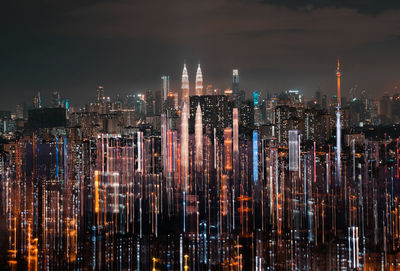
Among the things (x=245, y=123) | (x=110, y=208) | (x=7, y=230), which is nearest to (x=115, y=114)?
(x=245, y=123)

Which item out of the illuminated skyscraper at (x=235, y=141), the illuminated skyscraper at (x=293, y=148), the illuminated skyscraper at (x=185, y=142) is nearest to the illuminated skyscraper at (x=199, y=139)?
the illuminated skyscraper at (x=185, y=142)

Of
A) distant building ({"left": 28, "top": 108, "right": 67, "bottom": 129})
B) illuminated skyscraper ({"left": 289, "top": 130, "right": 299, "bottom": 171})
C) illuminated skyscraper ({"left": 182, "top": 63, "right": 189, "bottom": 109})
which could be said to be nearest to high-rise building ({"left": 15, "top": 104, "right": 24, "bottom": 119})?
distant building ({"left": 28, "top": 108, "right": 67, "bottom": 129})

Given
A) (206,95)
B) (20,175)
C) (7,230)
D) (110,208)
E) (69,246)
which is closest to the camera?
(69,246)

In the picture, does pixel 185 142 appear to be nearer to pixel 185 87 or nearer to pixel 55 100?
pixel 185 87

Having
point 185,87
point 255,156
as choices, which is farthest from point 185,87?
point 255,156

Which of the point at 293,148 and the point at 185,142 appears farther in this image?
the point at 185,142

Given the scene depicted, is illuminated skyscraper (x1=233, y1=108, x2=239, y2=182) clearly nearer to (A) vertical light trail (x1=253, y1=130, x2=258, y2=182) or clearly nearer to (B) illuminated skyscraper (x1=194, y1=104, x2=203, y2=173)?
(A) vertical light trail (x1=253, y1=130, x2=258, y2=182)

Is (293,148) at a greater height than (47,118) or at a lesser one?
lesser

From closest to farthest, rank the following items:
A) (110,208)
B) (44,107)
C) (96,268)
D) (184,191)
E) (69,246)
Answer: (96,268)
(69,246)
(110,208)
(184,191)
(44,107)

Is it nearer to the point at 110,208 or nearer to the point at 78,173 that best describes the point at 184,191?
the point at 110,208

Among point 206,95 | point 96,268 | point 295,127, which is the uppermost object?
point 206,95
